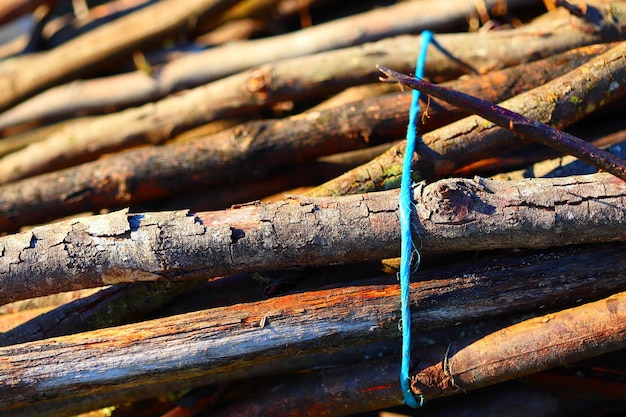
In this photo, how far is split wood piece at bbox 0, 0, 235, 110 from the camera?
296cm

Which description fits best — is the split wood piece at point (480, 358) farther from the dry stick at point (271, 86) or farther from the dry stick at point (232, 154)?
the dry stick at point (271, 86)

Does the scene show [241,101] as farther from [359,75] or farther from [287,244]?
[287,244]

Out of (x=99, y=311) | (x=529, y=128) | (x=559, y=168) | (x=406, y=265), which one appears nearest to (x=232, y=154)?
(x=99, y=311)

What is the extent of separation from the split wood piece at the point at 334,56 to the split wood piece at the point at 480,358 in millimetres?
1041

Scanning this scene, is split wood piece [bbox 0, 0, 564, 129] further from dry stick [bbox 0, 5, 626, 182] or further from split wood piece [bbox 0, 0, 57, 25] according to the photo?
split wood piece [bbox 0, 0, 57, 25]

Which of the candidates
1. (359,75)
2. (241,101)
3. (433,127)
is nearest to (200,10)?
(241,101)

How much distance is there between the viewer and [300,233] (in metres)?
1.66

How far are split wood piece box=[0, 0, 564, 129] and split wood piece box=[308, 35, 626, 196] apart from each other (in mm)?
362

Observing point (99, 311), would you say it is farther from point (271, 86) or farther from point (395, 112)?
point (395, 112)

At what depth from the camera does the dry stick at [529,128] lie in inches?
65.3

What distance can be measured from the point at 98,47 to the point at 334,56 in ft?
4.46

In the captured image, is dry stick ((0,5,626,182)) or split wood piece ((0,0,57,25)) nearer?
dry stick ((0,5,626,182))

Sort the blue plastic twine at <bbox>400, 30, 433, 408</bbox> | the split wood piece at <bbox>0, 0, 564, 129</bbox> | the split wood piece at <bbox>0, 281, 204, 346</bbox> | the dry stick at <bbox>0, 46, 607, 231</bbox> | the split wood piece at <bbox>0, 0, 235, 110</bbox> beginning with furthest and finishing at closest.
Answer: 1. the split wood piece at <bbox>0, 0, 235, 110</bbox>
2. the split wood piece at <bbox>0, 0, 564, 129</bbox>
3. the dry stick at <bbox>0, 46, 607, 231</bbox>
4. the split wood piece at <bbox>0, 281, 204, 346</bbox>
5. the blue plastic twine at <bbox>400, 30, 433, 408</bbox>

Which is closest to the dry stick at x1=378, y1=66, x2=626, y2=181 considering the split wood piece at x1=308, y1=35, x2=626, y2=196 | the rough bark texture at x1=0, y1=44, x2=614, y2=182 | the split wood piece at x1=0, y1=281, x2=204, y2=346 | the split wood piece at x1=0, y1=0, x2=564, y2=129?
the split wood piece at x1=308, y1=35, x2=626, y2=196
